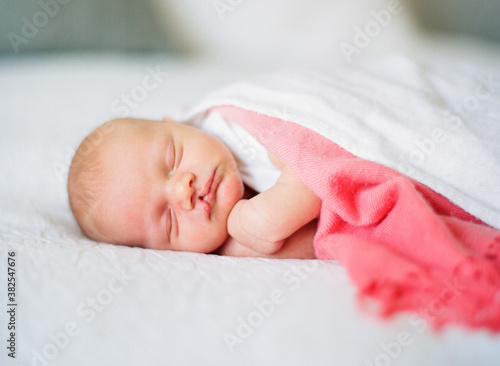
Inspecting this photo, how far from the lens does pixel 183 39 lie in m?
1.80

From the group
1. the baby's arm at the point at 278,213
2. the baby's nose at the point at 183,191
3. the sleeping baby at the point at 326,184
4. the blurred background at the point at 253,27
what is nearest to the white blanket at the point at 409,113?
the sleeping baby at the point at 326,184

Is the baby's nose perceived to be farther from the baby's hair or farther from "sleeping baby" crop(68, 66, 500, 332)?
the baby's hair

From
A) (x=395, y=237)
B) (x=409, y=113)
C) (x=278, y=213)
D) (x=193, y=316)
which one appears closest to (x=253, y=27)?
(x=409, y=113)

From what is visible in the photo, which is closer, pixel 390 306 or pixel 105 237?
pixel 390 306

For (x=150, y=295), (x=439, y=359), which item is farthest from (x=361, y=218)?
(x=150, y=295)

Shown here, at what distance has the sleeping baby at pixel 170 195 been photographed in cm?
92

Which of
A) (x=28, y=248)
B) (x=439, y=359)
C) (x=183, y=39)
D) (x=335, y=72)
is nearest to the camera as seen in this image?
(x=439, y=359)

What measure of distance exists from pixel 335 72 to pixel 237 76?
636 mm

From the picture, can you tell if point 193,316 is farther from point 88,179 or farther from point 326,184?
point 88,179

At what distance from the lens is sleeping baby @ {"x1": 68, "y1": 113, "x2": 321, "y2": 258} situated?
916 mm

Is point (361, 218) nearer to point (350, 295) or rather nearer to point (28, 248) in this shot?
point (350, 295)

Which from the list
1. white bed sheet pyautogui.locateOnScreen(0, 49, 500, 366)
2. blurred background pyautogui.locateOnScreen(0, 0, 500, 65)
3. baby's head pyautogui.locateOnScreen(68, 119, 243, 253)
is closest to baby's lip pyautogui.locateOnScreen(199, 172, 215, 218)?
baby's head pyautogui.locateOnScreen(68, 119, 243, 253)

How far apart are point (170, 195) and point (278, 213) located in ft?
0.80

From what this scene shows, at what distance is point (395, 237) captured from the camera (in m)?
0.74
